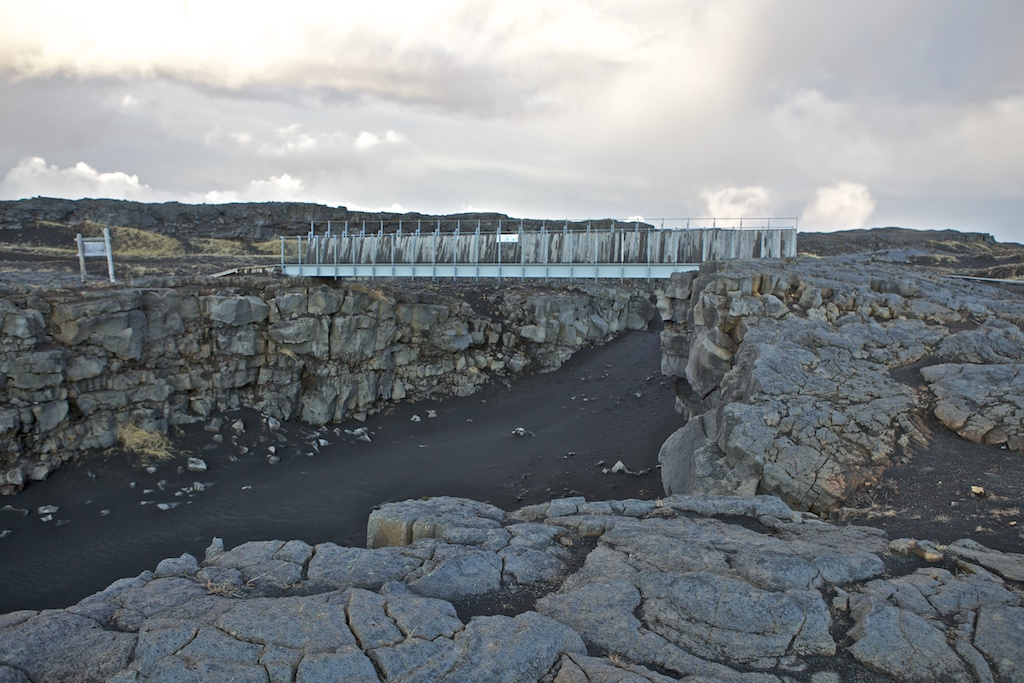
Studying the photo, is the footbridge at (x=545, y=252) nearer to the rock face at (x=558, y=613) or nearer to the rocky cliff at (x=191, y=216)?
the rock face at (x=558, y=613)

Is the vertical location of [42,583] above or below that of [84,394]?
below

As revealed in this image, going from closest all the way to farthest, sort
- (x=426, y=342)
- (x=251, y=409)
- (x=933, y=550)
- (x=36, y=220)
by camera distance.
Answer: (x=933, y=550) < (x=251, y=409) < (x=426, y=342) < (x=36, y=220)

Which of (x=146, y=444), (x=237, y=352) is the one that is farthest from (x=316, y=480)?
(x=237, y=352)

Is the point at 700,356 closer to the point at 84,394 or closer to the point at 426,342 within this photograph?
the point at 426,342

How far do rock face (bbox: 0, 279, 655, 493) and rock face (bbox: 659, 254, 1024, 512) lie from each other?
1412cm

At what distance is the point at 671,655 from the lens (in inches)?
245

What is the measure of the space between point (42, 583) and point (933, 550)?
19.3 meters

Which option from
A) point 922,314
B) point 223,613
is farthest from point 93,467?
point 922,314

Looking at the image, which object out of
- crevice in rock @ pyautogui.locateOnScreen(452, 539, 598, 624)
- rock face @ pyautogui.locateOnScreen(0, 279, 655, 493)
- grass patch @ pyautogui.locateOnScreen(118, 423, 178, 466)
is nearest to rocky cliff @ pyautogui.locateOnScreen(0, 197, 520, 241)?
rock face @ pyautogui.locateOnScreen(0, 279, 655, 493)

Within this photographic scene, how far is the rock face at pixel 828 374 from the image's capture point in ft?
40.9

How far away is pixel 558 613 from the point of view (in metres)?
7.04

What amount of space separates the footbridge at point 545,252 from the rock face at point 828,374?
2.51 meters

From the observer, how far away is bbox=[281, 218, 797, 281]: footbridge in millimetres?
24719

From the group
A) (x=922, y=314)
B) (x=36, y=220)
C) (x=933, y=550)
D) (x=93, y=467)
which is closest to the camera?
(x=933, y=550)
